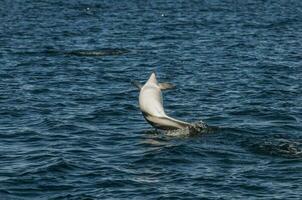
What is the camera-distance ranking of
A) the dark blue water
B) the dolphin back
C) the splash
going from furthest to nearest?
the splash
the dolphin back
the dark blue water

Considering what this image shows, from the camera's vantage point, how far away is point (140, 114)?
99.0 feet

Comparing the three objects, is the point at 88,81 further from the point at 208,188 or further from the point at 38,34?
the point at 38,34

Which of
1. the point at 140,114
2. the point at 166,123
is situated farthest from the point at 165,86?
the point at 140,114

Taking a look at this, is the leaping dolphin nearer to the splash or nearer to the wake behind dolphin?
the wake behind dolphin

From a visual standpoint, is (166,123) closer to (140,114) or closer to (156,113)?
(156,113)

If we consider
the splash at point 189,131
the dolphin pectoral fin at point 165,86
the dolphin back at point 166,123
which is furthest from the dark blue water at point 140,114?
the dolphin pectoral fin at point 165,86

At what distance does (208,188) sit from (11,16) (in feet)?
194

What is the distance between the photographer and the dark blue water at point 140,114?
20469 millimetres

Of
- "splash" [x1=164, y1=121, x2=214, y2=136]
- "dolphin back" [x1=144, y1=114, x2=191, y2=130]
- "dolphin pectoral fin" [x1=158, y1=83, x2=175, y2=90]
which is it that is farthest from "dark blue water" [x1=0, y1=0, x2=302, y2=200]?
"dolphin pectoral fin" [x1=158, y1=83, x2=175, y2=90]

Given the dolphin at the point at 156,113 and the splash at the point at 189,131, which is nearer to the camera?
the dolphin at the point at 156,113

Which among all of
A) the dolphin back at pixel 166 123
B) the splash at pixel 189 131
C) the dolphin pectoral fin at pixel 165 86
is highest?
the dolphin pectoral fin at pixel 165 86

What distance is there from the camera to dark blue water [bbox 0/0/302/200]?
2047 centimetres

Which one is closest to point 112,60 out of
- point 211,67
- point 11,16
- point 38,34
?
point 211,67

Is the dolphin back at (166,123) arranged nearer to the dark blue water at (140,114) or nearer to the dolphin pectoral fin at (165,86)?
the dark blue water at (140,114)
